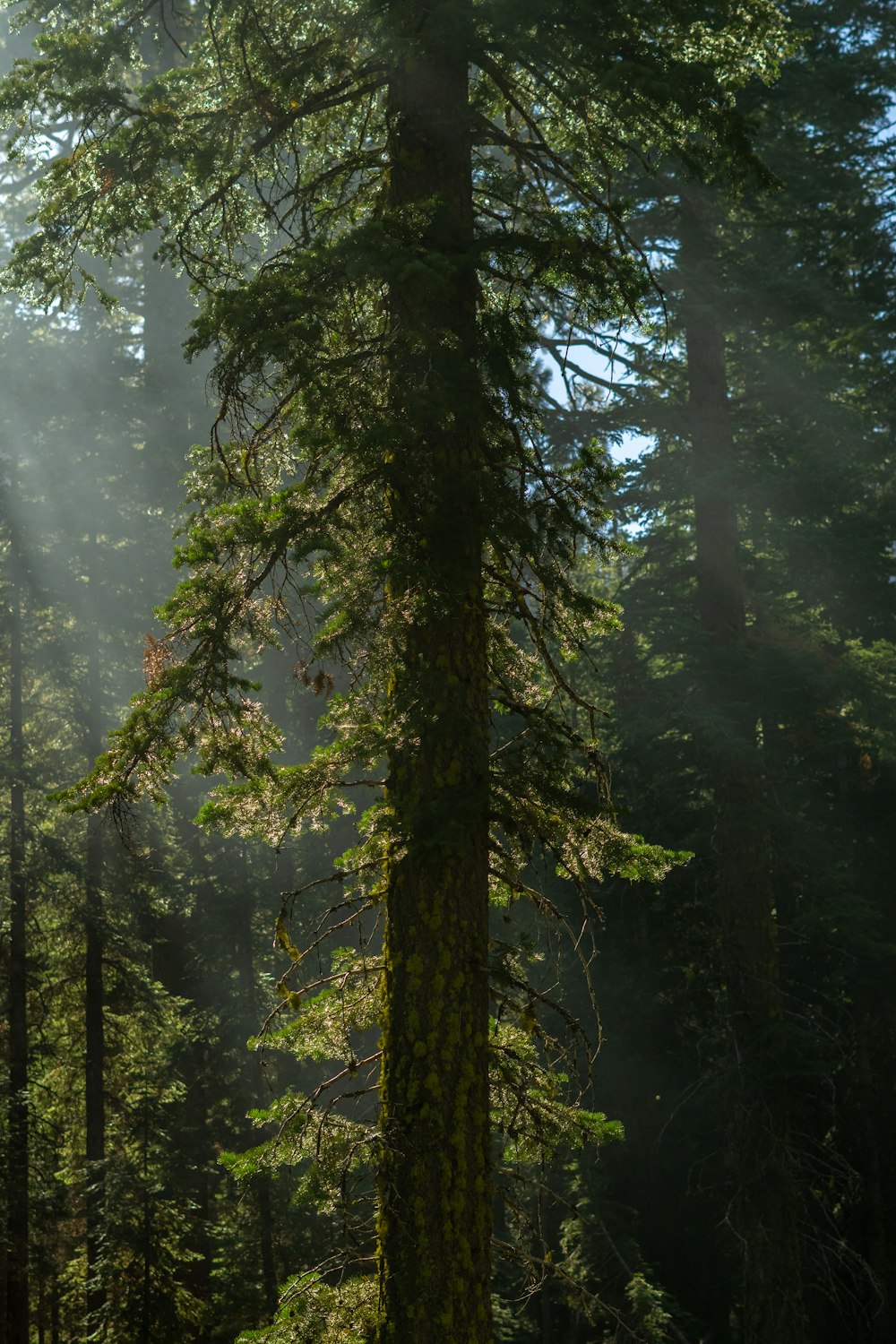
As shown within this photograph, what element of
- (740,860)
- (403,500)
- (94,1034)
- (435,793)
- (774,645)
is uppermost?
(774,645)

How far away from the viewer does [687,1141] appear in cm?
1858

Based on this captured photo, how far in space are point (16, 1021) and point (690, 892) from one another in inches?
370

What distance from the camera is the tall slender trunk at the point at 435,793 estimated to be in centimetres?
509

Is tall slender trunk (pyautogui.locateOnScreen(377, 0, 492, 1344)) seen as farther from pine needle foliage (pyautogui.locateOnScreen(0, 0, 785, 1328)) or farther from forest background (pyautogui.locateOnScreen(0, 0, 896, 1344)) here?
forest background (pyautogui.locateOnScreen(0, 0, 896, 1344))

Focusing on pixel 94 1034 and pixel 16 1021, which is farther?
pixel 94 1034

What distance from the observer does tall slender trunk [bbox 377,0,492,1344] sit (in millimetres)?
5090

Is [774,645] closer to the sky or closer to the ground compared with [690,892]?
closer to the sky

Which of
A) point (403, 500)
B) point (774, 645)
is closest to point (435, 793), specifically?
point (403, 500)

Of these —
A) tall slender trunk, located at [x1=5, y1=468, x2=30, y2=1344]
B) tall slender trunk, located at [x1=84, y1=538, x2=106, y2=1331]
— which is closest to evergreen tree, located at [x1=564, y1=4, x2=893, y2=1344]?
tall slender trunk, located at [x1=84, y1=538, x2=106, y2=1331]

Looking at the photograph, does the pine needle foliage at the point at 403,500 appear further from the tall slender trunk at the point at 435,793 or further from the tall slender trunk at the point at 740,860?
the tall slender trunk at the point at 740,860

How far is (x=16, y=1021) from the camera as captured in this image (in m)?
15.9

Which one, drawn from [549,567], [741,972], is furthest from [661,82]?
[741,972]

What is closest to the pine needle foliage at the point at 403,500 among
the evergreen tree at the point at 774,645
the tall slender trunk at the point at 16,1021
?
the evergreen tree at the point at 774,645

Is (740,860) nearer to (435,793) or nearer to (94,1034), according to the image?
(94,1034)
